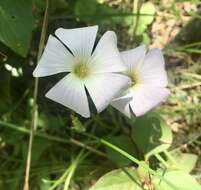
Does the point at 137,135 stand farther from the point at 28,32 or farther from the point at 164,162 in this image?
the point at 28,32

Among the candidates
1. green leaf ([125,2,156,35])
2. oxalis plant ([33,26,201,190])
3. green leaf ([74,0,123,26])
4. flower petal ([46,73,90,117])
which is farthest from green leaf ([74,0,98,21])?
flower petal ([46,73,90,117])

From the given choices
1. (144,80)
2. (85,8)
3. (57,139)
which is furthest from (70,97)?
(85,8)

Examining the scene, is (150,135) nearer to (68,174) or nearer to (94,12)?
(68,174)

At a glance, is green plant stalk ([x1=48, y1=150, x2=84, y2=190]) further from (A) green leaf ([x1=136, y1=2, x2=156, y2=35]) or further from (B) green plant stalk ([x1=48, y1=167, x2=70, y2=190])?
(A) green leaf ([x1=136, y1=2, x2=156, y2=35])

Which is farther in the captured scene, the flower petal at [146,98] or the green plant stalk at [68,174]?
the green plant stalk at [68,174]

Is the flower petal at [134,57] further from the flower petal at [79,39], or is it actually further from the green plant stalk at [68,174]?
the green plant stalk at [68,174]

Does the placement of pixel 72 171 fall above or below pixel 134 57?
below

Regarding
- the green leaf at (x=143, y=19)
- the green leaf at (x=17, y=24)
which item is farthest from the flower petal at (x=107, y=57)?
the green leaf at (x=143, y=19)

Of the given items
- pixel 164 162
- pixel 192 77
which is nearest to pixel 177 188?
pixel 164 162
